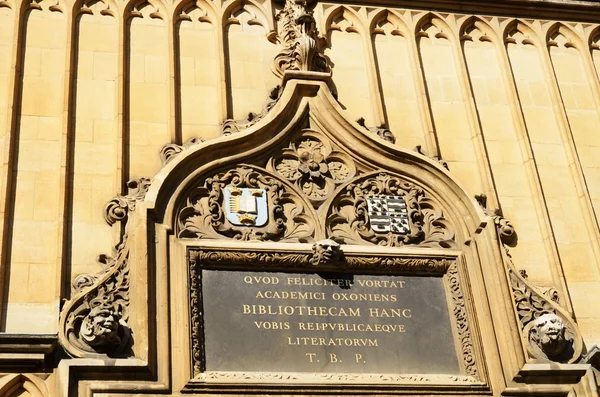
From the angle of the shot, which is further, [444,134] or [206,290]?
[444,134]

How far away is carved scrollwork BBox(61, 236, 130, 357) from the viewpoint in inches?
405

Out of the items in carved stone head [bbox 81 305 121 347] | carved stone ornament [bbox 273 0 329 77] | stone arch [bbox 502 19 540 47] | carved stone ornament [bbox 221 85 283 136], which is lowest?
carved stone head [bbox 81 305 121 347]

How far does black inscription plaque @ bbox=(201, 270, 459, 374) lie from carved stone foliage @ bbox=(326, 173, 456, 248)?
1.59 ft

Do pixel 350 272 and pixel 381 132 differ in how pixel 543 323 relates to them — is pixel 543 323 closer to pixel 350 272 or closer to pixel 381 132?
pixel 350 272

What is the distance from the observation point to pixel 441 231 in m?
12.1

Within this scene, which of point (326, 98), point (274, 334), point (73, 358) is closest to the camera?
point (73, 358)

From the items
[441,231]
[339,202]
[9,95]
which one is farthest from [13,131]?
[441,231]

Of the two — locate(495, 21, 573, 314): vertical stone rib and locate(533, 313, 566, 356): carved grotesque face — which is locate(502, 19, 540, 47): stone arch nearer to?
locate(495, 21, 573, 314): vertical stone rib

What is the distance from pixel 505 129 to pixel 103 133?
4781 millimetres

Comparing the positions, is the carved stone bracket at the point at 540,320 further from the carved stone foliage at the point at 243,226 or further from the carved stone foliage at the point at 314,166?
the carved stone foliage at the point at 243,226

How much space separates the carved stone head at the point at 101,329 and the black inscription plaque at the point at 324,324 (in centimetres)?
92

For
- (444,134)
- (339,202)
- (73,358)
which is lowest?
(73,358)

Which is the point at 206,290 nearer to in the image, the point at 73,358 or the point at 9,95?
the point at 73,358

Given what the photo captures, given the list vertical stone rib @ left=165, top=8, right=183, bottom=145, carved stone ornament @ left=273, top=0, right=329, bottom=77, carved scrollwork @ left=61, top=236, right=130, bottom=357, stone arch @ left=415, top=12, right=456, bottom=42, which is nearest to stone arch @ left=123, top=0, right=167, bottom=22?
vertical stone rib @ left=165, top=8, right=183, bottom=145
